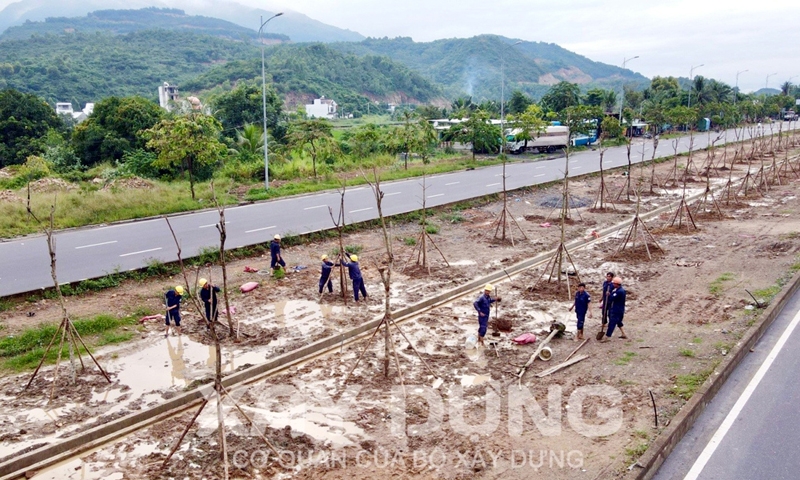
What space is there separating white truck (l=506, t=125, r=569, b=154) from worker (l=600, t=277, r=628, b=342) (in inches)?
1393

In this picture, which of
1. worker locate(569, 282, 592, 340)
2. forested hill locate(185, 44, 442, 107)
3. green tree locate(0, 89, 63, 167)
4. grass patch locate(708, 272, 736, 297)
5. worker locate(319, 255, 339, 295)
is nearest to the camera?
worker locate(569, 282, 592, 340)

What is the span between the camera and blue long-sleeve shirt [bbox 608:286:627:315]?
10674 mm

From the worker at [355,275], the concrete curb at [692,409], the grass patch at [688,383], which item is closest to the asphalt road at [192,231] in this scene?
the worker at [355,275]

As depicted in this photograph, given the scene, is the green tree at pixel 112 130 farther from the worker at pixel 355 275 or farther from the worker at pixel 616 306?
the worker at pixel 616 306

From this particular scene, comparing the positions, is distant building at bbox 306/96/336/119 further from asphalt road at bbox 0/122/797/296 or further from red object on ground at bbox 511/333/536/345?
red object on ground at bbox 511/333/536/345

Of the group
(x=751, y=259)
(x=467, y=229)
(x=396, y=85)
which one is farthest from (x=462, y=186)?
(x=396, y=85)

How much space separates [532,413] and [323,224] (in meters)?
13.0

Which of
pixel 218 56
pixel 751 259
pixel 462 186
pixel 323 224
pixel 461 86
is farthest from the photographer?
pixel 461 86

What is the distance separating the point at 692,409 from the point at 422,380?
4003 mm

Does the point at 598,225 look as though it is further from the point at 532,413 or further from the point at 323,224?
the point at 532,413

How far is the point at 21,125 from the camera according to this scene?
33.9 meters

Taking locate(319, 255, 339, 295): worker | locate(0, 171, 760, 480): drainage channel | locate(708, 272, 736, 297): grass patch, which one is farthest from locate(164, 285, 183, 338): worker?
locate(708, 272, 736, 297): grass patch

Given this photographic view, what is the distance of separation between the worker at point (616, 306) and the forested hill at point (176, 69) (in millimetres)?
72995

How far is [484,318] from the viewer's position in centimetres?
1078
